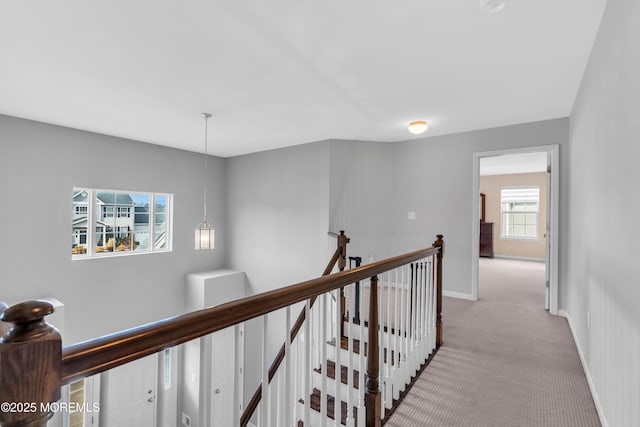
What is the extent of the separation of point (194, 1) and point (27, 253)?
3.94 meters

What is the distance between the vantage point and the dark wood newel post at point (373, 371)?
171 centimetres

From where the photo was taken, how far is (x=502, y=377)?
2311 mm

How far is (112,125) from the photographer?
4070 mm

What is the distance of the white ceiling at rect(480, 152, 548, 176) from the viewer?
609cm

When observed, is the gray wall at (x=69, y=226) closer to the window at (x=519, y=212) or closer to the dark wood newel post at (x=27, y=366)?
the dark wood newel post at (x=27, y=366)

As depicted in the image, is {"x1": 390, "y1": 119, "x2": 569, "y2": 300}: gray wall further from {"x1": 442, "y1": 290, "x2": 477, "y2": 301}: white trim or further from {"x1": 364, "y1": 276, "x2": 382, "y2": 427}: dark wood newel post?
{"x1": 364, "y1": 276, "x2": 382, "y2": 427}: dark wood newel post

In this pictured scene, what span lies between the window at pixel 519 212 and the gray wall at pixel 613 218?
6501 mm

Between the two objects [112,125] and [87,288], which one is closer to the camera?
[112,125]

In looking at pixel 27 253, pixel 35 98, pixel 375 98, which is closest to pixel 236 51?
pixel 375 98

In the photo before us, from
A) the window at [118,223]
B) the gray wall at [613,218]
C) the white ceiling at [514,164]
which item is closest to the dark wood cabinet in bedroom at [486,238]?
the white ceiling at [514,164]

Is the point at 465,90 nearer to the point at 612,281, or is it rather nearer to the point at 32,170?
the point at 612,281

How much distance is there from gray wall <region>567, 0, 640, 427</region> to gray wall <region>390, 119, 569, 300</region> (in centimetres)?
146

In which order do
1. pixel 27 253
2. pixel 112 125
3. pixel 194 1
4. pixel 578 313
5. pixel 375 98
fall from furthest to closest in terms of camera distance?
pixel 112 125, pixel 27 253, pixel 375 98, pixel 578 313, pixel 194 1

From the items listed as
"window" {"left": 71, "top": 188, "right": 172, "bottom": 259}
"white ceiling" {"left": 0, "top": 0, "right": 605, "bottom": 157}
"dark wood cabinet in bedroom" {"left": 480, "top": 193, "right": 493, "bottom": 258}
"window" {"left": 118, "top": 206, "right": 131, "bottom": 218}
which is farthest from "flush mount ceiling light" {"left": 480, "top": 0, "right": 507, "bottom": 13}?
"dark wood cabinet in bedroom" {"left": 480, "top": 193, "right": 493, "bottom": 258}
